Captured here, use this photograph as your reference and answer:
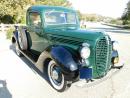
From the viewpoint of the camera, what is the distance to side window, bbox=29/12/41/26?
5928 mm

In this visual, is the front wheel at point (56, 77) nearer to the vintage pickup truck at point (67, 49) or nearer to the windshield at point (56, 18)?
the vintage pickup truck at point (67, 49)

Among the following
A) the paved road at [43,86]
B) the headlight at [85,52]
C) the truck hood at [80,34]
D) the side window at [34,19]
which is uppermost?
the side window at [34,19]

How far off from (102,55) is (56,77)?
3.94ft

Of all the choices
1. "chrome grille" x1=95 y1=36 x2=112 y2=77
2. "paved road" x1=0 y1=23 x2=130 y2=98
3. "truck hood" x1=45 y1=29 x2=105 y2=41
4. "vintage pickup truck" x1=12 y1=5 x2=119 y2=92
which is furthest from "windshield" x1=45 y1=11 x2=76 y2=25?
"chrome grille" x1=95 y1=36 x2=112 y2=77

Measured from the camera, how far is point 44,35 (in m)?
5.63

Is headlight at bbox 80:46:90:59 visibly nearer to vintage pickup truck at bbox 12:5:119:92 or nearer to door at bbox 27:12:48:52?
vintage pickup truck at bbox 12:5:119:92

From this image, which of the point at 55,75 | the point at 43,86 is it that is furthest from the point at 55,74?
the point at 43,86

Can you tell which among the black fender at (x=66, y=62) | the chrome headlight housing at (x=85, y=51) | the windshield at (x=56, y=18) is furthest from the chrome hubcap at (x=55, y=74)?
the windshield at (x=56, y=18)

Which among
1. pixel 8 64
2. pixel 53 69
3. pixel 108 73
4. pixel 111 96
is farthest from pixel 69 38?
pixel 8 64

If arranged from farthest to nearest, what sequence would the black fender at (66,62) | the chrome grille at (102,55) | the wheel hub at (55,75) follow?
the wheel hub at (55,75), the chrome grille at (102,55), the black fender at (66,62)

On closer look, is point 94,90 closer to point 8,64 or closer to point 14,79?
point 14,79

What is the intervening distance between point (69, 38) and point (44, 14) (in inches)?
53.8

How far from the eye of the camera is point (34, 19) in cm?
626

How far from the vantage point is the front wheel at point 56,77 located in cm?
446
